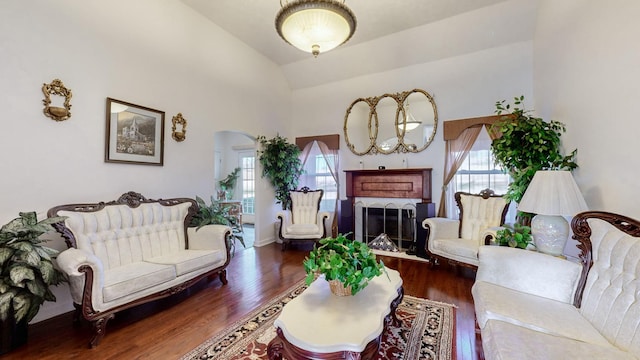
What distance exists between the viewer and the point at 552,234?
2.05 meters

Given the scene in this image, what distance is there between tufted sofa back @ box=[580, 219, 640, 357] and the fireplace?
251 cm

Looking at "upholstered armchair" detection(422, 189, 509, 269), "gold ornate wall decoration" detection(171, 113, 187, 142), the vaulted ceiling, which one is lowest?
"upholstered armchair" detection(422, 189, 509, 269)

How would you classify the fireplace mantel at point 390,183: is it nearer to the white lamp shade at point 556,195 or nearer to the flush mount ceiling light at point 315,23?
the white lamp shade at point 556,195

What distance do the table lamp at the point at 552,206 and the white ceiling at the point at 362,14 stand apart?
289 cm

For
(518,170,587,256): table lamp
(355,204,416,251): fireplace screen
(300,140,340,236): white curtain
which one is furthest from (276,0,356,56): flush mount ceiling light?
(355,204,416,251): fireplace screen

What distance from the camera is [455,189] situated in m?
4.47

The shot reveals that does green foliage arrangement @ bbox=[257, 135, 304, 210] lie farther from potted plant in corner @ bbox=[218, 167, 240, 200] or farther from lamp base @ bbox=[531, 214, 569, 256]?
lamp base @ bbox=[531, 214, 569, 256]

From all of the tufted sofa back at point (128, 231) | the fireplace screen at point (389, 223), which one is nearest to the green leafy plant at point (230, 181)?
the fireplace screen at point (389, 223)

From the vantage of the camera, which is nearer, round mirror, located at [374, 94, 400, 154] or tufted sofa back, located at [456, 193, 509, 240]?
tufted sofa back, located at [456, 193, 509, 240]

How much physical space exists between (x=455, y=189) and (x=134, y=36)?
202 inches

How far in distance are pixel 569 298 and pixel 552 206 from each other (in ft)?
2.12

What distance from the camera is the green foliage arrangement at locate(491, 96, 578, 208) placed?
2.62 meters

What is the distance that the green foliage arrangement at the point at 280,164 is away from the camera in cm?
501

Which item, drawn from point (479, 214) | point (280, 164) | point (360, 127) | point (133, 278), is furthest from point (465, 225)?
point (133, 278)
